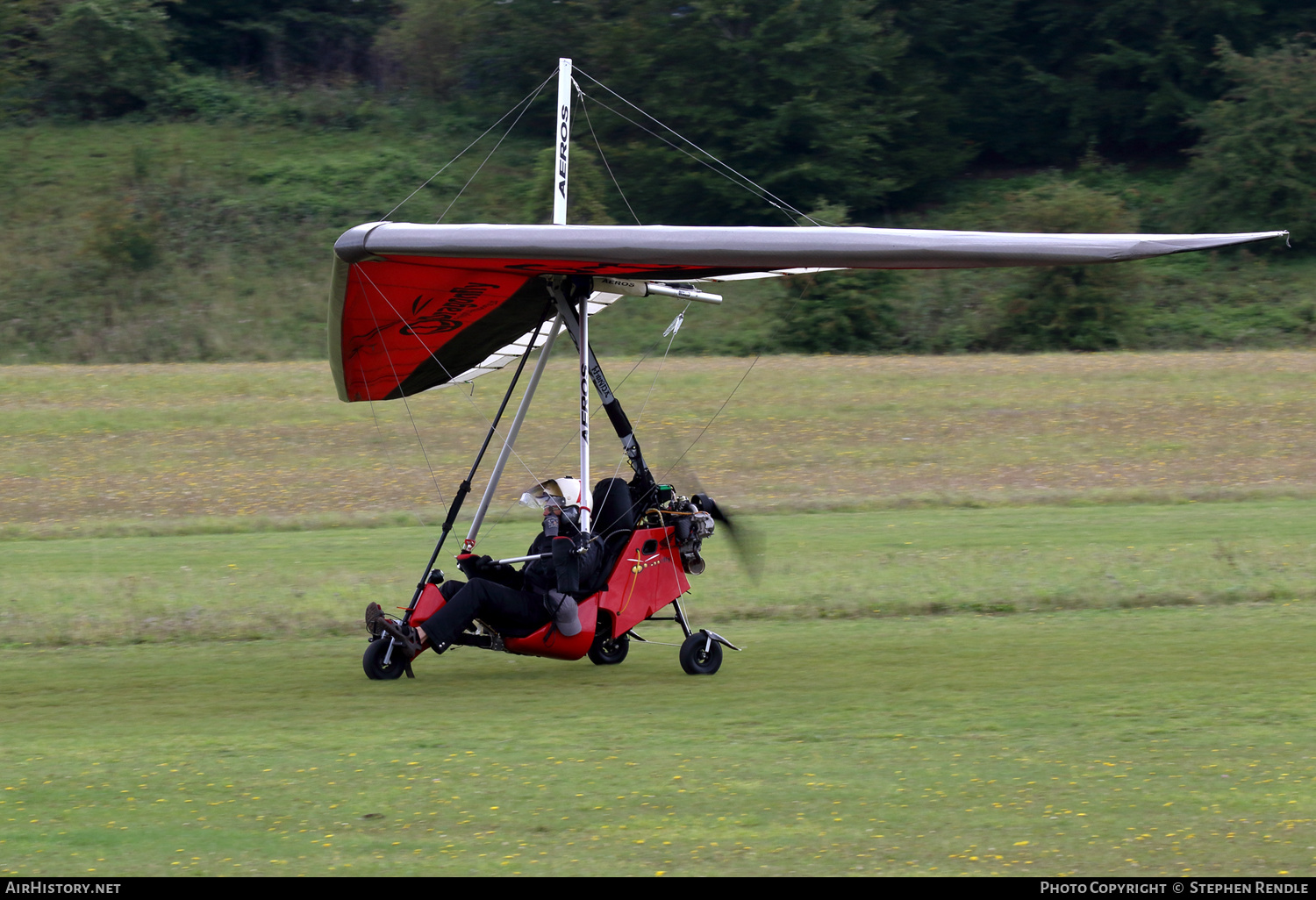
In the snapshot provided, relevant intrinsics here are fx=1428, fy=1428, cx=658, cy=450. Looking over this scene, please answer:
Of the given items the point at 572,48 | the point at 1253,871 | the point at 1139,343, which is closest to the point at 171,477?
the point at 1253,871

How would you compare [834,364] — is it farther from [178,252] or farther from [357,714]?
[357,714]

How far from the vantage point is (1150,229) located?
41.2 metres

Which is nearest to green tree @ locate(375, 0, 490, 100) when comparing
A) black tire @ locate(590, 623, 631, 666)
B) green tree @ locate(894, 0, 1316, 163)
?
green tree @ locate(894, 0, 1316, 163)

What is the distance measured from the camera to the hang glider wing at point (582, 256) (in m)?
7.64

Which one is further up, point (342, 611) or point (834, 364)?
point (342, 611)

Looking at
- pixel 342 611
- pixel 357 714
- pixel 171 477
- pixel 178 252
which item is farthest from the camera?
pixel 178 252

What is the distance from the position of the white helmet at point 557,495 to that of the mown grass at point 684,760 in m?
1.17

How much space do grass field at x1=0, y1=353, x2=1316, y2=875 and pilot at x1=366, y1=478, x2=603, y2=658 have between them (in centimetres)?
40

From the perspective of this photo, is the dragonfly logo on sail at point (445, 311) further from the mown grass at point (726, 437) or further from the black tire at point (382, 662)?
the mown grass at point (726, 437)

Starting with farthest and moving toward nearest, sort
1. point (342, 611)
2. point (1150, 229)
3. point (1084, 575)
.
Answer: point (1150, 229)
point (1084, 575)
point (342, 611)

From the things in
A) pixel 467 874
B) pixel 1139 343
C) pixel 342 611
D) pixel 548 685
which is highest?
pixel 467 874

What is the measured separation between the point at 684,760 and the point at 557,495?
266 centimetres

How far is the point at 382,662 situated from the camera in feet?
30.3

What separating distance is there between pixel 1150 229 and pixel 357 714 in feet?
123
